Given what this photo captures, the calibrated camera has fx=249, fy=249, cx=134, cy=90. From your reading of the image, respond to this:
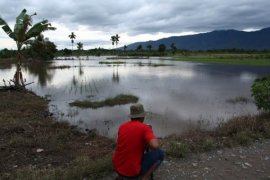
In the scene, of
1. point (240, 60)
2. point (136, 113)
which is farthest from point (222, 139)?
point (240, 60)

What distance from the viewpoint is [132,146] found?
3.70 metres

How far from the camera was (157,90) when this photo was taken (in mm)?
21234

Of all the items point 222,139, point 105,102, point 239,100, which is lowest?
point 239,100

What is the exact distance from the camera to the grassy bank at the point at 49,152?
16.3 feet

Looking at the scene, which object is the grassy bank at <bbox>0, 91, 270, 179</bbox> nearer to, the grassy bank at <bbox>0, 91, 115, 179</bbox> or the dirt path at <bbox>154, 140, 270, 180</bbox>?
the grassy bank at <bbox>0, 91, 115, 179</bbox>

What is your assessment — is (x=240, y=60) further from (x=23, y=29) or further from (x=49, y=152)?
(x=49, y=152)

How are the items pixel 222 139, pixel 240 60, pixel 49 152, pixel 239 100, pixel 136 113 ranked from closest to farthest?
pixel 136 113 → pixel 49 152 → pixel 222 139 → pixel 239 100 → pixel 240 60

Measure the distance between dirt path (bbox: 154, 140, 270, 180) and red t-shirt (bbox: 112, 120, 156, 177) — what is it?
49.2 inches

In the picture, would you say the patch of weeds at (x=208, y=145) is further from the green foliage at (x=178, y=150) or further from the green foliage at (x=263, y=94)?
the green foliage at (x=263, y=94)

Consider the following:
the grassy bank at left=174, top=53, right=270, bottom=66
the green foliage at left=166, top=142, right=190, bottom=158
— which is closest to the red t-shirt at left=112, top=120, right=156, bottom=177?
the green foliage at left=166, top=142, right=190, bottom=158

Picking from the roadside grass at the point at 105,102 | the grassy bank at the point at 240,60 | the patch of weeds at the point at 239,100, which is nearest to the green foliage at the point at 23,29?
the roadside grass at the point at 105,102

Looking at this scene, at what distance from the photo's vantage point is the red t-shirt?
3662 mm

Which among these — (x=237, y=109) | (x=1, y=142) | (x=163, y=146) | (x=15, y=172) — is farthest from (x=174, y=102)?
(x=15, y=172)

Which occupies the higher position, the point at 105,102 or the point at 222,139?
the point at 222,139
